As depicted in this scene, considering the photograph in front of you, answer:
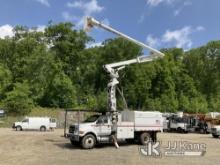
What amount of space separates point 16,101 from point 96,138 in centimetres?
3960

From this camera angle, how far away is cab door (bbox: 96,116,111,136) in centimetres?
2720

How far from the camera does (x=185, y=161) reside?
20344 millimetres

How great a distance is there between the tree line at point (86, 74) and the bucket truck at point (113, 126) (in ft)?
126

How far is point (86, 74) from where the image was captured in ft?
274

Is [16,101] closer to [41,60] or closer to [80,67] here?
[41,60]

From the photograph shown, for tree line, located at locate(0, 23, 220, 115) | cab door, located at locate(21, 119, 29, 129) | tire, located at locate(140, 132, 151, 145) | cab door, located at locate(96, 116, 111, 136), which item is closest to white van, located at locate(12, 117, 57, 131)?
cab door, located at locate(21, 119, 29, 129)

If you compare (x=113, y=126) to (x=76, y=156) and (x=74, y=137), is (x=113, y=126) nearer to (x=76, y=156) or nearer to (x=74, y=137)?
(x=74, y=137)

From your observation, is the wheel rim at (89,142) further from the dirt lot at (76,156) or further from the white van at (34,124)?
the white van at (34,124)

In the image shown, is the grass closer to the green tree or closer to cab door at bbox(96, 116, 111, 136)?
the green tree

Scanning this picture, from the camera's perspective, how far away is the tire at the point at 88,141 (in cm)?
2642

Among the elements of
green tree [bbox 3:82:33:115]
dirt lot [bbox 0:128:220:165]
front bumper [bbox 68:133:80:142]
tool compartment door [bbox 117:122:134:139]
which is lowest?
dirt lot [bbox 0:128:220:165]

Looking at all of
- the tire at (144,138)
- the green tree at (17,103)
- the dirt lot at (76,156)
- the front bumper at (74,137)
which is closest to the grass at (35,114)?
the green tree at (17,103)

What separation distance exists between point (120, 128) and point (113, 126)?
0.54 meters

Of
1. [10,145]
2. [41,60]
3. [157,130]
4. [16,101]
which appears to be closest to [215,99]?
[41,60]
